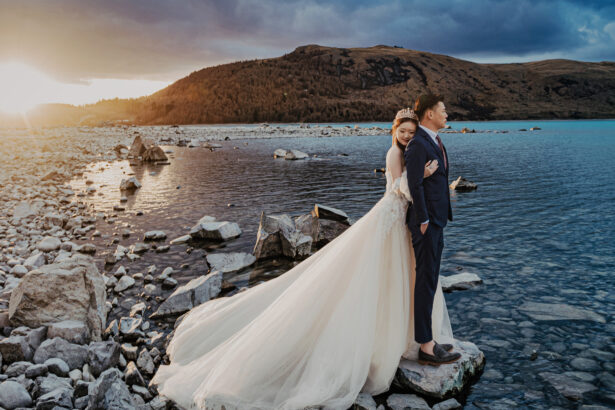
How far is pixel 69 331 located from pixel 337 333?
4.03 meters

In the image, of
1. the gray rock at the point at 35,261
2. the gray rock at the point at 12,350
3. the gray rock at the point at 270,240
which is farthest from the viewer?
the gray rock at the point at 270,240

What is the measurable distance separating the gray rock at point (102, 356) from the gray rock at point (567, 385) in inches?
244

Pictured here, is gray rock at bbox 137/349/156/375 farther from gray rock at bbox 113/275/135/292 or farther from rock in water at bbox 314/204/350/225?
rock in water at bbox 314/204/350/225

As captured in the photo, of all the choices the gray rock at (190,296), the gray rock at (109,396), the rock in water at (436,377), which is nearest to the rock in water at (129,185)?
the gray rock at (190,296)

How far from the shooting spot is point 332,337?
4766 mm

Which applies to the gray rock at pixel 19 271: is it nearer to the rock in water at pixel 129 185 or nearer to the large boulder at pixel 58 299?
the large boulder at pixel 58 299

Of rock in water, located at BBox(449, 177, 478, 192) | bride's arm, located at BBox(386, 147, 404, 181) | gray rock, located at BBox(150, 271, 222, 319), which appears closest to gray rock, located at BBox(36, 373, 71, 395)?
gray rock, located at BBox(150, 271, 222, 319)

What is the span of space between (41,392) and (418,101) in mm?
5886

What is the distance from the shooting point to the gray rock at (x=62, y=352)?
16.7 feet

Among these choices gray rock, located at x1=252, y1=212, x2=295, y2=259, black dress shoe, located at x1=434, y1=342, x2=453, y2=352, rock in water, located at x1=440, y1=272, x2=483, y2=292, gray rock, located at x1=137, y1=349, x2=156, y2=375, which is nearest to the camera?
black dress shoe, located at x1=434, y1=342, x2=453, y2=352

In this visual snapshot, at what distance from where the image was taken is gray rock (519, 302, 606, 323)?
693 centimetres

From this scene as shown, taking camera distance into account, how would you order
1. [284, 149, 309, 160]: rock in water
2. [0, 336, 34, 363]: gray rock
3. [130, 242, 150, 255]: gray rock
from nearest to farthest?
1. [0, 336, 34, 363]: gray rock
2. [130, 242, 150, 255]: gray rock
3. [284, 149, 309, 160]: rock in water

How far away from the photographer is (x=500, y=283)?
8.62 metres

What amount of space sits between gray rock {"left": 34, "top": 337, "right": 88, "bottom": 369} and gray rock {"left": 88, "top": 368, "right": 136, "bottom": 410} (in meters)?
1.00
